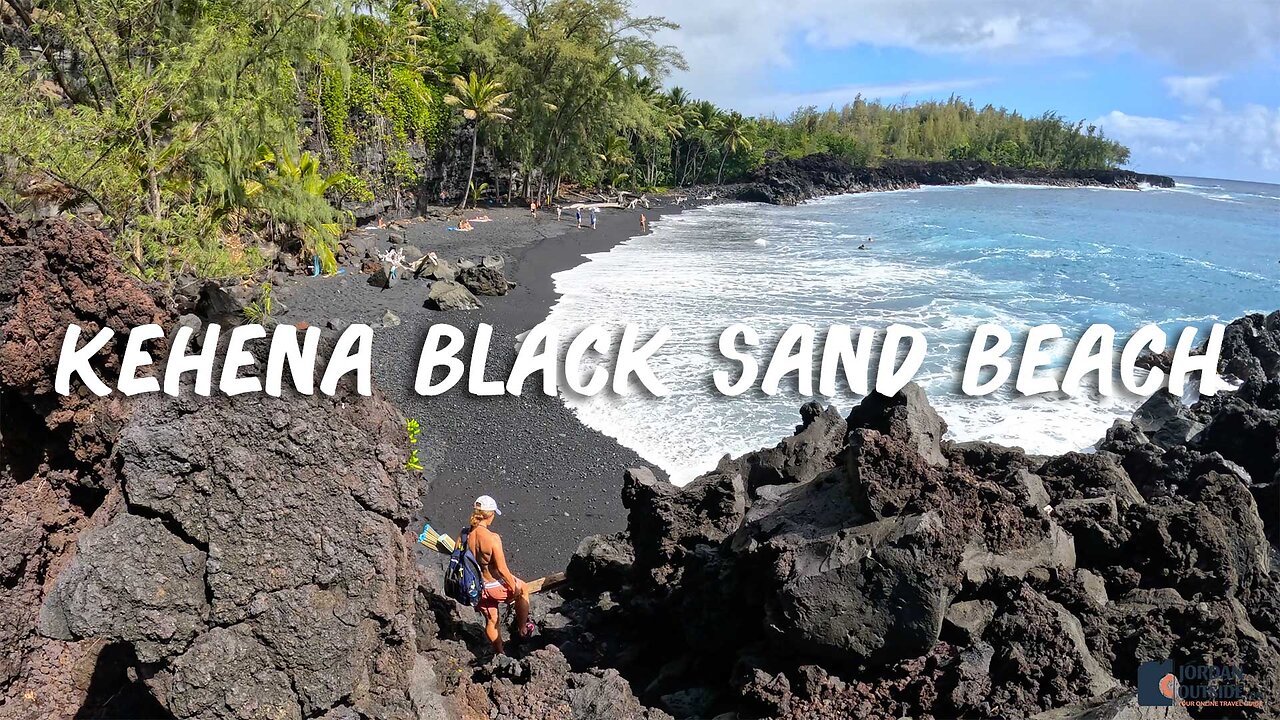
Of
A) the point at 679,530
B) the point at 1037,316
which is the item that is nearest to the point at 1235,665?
the point at 679,530

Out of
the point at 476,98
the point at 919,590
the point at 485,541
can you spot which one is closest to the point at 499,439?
the point at 485,541

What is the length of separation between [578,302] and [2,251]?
55.1 feet

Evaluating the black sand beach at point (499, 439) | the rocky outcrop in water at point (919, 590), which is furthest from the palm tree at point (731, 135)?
the rocky outcrop in water at point (919, 590)

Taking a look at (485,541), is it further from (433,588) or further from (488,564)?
(433,588)

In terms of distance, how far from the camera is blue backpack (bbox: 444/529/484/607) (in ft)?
16.9

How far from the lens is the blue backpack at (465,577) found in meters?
5.14

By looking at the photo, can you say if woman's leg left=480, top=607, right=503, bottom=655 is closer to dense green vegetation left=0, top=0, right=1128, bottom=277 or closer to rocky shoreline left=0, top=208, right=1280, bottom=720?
rocky shoreline left=0, top=208, right=1280, bottom=720

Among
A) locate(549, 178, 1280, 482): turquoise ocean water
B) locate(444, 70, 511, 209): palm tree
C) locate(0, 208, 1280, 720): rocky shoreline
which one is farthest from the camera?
locate(444, 70, 511, 209): palm tree

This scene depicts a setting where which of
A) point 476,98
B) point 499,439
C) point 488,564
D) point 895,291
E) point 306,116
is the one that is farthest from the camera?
point 476,98

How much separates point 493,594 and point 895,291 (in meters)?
21.8

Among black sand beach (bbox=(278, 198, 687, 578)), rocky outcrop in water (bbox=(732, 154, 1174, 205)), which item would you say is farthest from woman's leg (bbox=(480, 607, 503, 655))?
rocky outcrop in water (bbox=(732, 154, 1174, 205))

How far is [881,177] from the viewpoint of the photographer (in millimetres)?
78125

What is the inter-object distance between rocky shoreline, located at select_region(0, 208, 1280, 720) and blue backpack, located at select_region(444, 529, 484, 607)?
0.62 feet

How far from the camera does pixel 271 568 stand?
3443 mm
